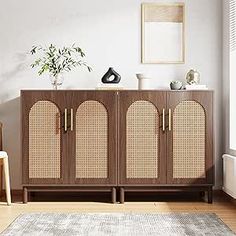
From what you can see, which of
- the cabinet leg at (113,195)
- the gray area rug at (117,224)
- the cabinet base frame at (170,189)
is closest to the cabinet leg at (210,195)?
the cabinet base frame at (170,189)

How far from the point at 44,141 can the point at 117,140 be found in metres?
0.65

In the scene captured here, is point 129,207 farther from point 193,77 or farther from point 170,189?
point 193,77

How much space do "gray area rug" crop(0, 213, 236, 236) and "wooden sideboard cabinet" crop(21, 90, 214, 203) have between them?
653 mm

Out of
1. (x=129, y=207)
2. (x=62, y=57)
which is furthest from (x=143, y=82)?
(x=129, y=207)

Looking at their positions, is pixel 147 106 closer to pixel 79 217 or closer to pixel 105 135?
pixel 105 135

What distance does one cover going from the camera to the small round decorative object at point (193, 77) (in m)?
5.39

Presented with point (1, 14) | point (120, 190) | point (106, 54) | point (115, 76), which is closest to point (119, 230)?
point (120, 190)

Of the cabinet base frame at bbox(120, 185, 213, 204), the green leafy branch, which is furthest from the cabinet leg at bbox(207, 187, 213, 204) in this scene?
the green leafy branch

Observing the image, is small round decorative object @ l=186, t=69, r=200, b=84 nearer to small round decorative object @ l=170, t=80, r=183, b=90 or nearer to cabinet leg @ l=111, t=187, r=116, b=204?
small round decorative object @ l=170, t=80, r=183, b=90

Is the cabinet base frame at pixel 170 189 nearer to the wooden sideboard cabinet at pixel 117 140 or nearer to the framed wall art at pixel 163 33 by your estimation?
the wooden sideboard cabinet at pixel 117 140

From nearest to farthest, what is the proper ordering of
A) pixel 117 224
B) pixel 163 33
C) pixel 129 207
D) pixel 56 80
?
pixel 117 224 < pixel 129 207 < pixel 56 80 < pixel 163 33

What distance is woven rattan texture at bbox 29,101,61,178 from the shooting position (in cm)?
512

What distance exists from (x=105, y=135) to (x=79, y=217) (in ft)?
3.25

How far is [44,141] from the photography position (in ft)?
16.8
